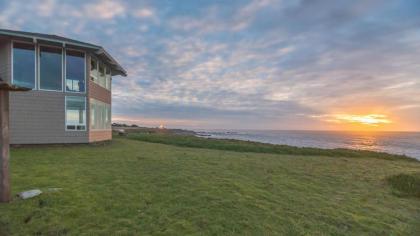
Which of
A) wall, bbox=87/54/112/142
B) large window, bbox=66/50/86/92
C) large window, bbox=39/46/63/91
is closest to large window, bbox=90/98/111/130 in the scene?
wall, bbox=87/54/112/142

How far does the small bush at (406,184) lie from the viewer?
752cm

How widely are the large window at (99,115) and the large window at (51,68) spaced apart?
199 centimetres

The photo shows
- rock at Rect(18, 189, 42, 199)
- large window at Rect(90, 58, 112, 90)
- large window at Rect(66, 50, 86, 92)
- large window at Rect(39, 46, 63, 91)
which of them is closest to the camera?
rock at Rect(18, 189, 42, 199)

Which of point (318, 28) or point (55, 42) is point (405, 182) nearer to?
point (318, 28)

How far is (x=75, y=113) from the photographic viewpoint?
13805mm

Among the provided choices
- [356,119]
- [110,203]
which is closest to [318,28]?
[110,203]

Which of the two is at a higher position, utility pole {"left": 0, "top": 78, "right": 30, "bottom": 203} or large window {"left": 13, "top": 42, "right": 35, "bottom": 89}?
large window {"left": 13, "top": 42, "right": 35, "bottom": 89}

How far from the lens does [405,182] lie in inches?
340

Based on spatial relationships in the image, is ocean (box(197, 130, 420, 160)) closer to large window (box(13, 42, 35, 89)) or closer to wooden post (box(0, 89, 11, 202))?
wooden post (box(0, 89, 11, 202))

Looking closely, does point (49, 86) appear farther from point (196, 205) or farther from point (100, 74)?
point (196, 205)

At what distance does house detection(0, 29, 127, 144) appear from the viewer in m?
12.4

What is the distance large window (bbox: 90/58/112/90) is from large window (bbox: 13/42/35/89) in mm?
2888

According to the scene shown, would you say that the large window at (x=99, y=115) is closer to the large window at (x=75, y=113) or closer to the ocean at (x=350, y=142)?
the large window at (x=75, y=113)

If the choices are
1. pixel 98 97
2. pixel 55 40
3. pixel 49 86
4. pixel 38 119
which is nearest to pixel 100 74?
pixel 98 97
